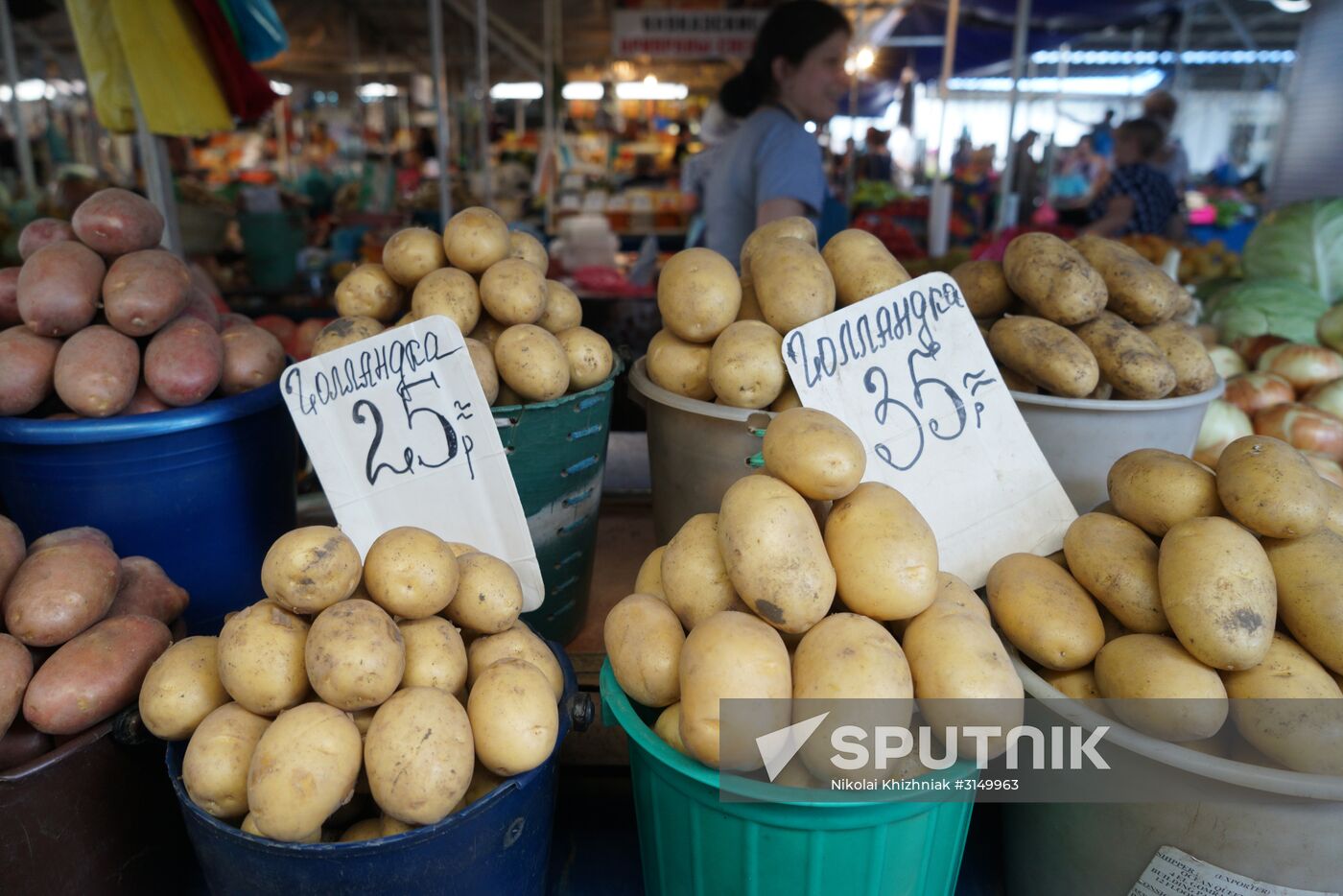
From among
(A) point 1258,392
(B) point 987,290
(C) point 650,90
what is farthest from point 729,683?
(C) point 650,90

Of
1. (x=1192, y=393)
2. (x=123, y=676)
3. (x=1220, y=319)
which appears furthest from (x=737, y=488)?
(x=1220, y=319)

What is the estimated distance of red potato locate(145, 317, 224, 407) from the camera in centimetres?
154

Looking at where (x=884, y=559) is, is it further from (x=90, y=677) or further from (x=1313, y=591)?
(x=90, y=677)

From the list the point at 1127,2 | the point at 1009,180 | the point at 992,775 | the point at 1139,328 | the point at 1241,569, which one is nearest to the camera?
the point at 1241,569

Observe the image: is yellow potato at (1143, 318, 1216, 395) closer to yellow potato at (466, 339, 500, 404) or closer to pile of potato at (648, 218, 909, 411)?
pile of potato at (648, 218, 909, 411)

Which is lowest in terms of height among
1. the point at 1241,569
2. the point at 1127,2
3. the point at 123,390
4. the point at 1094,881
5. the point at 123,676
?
the point at 1094,881

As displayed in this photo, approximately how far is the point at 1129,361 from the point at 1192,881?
0.88 meters

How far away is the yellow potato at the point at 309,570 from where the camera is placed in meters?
1.05

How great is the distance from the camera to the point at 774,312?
59.0 inches

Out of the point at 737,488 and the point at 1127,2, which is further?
the point at 1127,2

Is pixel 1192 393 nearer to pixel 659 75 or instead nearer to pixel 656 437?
pixel 656 437

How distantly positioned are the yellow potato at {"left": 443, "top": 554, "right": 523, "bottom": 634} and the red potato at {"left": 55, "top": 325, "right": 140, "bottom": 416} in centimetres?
78

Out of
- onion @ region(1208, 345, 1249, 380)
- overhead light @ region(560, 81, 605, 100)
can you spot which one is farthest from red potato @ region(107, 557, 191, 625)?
overhead light @ region(560, 81, 605, 100)

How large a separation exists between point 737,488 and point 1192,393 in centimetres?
108
